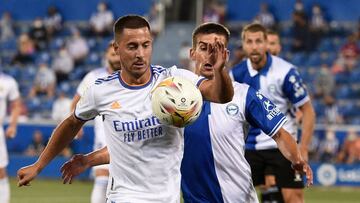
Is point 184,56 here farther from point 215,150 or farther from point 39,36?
point 215,150

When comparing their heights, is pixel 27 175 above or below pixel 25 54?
above

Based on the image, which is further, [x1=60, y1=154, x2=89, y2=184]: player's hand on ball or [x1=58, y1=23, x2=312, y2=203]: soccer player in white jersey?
[x1=58, y1=23, x2=312, y2=203]: soccer player in white jersey

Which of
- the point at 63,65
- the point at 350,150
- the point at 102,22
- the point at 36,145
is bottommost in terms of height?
the point at 36,145

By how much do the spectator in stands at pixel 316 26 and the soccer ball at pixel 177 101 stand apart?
66.6 feet

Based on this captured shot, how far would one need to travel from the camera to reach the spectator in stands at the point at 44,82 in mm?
28422

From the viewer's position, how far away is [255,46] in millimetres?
11219

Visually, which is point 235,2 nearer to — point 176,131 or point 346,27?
point 346,27

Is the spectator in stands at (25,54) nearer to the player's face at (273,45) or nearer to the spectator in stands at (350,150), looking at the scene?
the spectator in stands at (350,150)

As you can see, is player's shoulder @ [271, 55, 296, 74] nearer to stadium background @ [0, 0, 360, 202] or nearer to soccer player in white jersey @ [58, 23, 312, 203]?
soccer player in white jersey @ [58, 23, 312, 203]

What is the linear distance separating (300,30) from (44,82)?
7596mm

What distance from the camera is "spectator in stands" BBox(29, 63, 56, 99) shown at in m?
28.4

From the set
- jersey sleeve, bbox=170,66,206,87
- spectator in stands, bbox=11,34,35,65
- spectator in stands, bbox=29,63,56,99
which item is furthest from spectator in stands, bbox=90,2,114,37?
jersey sleeve, bbox=170,66,206,87

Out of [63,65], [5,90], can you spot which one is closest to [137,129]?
[5,90]

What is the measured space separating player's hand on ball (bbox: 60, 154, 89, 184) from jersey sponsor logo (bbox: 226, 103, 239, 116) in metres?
1.22
